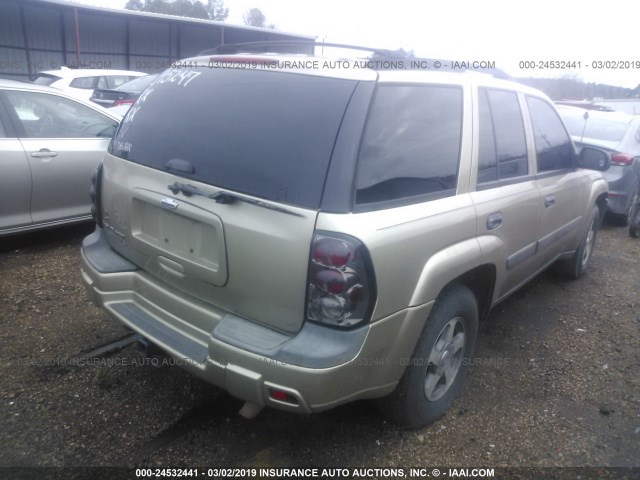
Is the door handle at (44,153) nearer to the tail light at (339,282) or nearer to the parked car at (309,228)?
the parked car at (309,228)

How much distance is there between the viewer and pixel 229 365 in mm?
2121

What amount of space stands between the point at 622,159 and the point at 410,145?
18.3 feet

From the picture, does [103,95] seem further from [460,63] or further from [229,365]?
[229,365]

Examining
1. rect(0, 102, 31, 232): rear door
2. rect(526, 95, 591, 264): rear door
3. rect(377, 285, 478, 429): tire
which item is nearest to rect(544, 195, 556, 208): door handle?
rect(526, 95, 591, 264): rear door

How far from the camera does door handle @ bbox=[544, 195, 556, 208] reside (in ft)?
11.8

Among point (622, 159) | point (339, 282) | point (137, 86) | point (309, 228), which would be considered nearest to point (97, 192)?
point (309, 228)

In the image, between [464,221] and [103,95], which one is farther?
[103,95]

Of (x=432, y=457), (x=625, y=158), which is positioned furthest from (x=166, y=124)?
(x=625, y=158)

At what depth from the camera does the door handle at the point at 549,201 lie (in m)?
3.59

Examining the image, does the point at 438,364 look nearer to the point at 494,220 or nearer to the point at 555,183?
the point at 494,220

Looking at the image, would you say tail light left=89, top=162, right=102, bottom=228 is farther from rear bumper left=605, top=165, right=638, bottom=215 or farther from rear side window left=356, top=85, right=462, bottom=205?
rear bumper left=605, top=165, right=638, bottom=215

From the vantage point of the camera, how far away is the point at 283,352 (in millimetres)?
2047

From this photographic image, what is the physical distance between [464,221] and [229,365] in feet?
4.33

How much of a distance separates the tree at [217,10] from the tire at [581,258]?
141 ft
